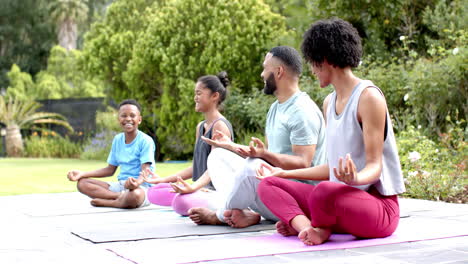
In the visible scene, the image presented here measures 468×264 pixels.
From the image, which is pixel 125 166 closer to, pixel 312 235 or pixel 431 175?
pixel 312 235

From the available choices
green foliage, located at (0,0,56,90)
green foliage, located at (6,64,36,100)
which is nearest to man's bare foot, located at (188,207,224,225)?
green foliage, located at (6,64,36,100)

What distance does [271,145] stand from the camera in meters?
4.60

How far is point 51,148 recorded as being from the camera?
21.0 meters

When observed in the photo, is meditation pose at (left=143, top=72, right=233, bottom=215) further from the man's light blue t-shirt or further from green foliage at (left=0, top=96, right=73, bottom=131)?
green foliage at (left=0, top=96, right=73, bottom=131)

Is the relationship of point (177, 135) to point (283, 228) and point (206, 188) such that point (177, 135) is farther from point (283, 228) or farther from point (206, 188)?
point (283, 228)

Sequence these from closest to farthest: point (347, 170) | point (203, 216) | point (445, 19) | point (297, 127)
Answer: point (347, 170) → point (297, 127) → point (203, 216) → point (445, 19)

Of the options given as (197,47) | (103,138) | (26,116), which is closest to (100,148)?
(103,138)

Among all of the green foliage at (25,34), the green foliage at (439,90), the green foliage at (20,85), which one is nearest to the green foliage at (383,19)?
the green foliage at (439,90)

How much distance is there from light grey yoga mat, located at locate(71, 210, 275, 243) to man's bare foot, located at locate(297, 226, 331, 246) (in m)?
0.73

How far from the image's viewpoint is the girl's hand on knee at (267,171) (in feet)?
12.8

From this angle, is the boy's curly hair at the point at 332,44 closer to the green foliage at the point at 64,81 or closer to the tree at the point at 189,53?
the tree at the point at 189,53

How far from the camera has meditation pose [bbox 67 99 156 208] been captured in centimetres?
613

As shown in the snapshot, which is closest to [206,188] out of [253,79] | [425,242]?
[425,242]

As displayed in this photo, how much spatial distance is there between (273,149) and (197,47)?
451 inches
